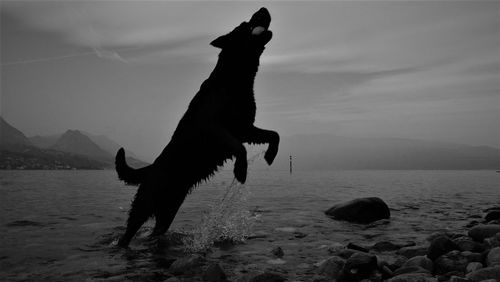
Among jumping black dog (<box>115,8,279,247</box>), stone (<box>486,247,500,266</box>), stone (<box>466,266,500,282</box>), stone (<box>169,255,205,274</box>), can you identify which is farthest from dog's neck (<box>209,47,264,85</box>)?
stone (<box>486,247,500,266</box>)

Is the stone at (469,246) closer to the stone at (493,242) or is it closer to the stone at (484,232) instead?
the stone at (493,242)

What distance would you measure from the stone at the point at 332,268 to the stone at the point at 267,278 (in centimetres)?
76

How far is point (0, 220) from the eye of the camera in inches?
452

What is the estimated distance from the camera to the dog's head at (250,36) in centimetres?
662

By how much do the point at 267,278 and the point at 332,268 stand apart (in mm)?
1102

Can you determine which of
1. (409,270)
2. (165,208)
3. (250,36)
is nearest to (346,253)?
(409,270)

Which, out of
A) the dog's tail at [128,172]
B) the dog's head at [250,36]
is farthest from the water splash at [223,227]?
the dog's head at [250,36]

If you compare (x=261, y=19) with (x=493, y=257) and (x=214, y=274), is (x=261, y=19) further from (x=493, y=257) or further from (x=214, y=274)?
(x=493, y=257)

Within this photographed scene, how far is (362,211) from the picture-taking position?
11.8 meters

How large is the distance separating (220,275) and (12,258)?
13.7 feet

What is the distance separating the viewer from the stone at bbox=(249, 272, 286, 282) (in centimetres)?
Result: 514

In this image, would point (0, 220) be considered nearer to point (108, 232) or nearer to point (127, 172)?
point (108, 232)

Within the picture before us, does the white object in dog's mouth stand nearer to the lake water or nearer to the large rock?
the lake water

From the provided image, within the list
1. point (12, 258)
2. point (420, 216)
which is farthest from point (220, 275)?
point (420, 216)
